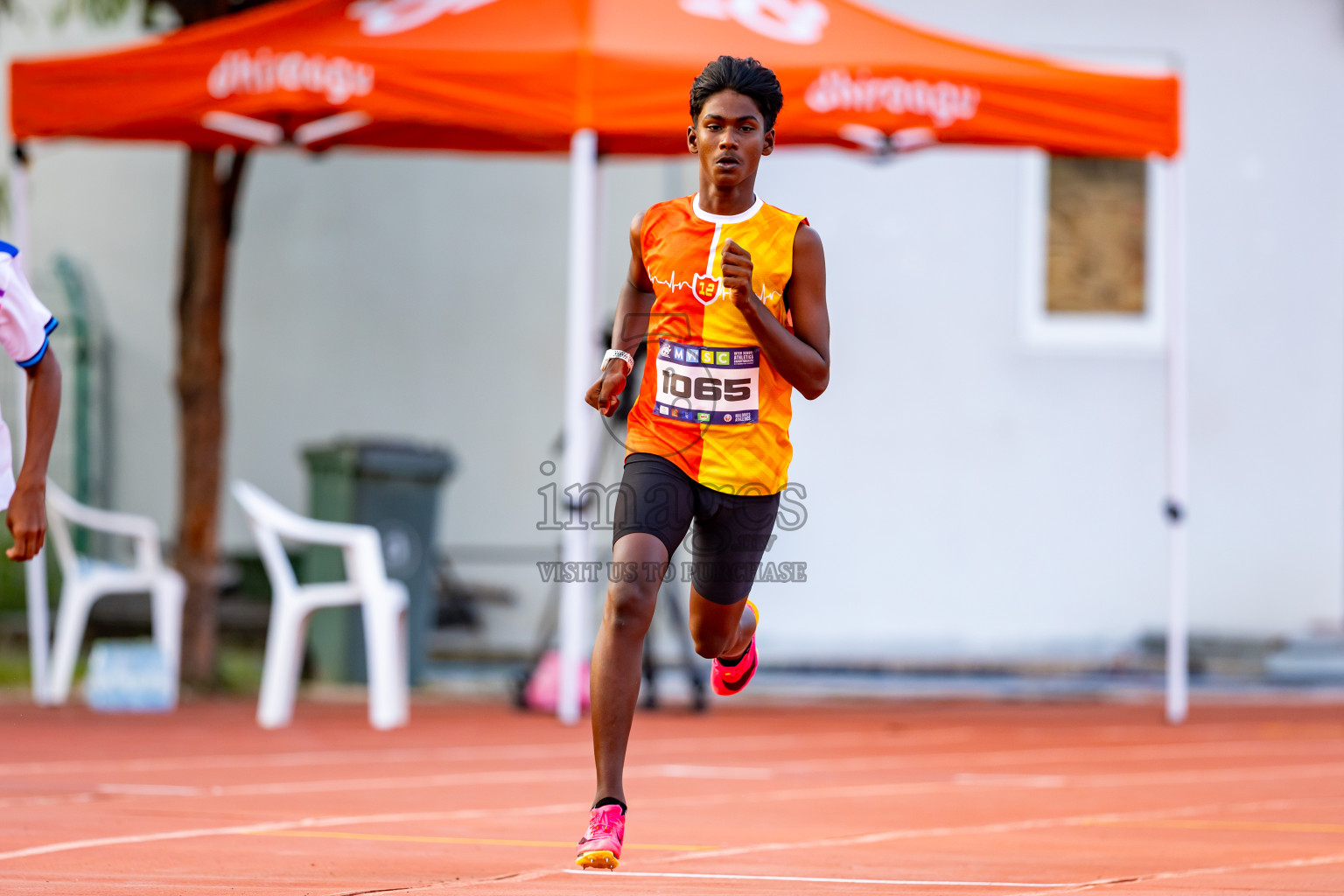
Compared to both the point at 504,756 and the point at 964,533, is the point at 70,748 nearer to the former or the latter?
the point at 504,756

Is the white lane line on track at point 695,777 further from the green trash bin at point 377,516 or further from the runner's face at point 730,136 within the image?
the green trash bin at point 377,516

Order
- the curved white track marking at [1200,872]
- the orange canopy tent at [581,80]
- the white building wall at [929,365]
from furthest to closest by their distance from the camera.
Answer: the white building wall at [929,365]
the orange canopy tent at [581,80]
the curved white track marking at [1200,872]

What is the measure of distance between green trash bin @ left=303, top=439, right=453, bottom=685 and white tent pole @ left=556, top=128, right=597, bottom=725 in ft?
7.67

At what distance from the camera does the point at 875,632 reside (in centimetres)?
1144

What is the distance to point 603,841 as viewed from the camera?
3.89 meters

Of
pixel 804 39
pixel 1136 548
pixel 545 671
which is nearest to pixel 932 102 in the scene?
pixel 804 39

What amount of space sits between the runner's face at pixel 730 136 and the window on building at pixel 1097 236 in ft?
25.2

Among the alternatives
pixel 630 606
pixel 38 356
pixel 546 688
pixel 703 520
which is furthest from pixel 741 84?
pixel 546 688

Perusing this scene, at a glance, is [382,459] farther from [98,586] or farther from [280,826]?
[280,826]

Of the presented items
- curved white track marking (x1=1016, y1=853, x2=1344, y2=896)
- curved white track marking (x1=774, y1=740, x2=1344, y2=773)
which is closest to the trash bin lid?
curved white track marking (x1=774, y1=740, x2=1344, y2=773)

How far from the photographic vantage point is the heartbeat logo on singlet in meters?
4.11

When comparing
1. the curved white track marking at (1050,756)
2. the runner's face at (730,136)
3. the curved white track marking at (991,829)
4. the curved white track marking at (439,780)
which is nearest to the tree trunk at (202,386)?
the curved white track marking at (439,780)

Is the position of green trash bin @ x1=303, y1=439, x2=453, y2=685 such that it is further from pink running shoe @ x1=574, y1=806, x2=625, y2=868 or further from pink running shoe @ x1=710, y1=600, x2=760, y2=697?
pink running shoe @ x1=574, y1=806, x2=625, y2=868

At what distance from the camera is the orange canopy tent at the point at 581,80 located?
8.20 m
